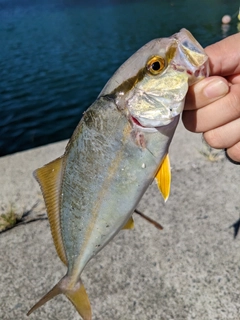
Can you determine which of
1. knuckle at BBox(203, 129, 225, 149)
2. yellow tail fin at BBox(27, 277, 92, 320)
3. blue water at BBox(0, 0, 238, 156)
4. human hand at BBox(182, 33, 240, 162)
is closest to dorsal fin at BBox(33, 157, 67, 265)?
yellow tail fin at BBox(27, 277, 92, 320)

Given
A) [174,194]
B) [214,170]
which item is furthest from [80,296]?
[214,170]

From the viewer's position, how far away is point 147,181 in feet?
5.86

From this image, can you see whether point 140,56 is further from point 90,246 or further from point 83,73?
point 83,73

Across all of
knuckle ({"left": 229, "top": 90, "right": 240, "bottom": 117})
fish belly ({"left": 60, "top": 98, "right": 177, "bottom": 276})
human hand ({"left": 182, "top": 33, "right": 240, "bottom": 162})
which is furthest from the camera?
knuckle ({"left": 229, "top": 90, "right": 240, "bottom": 117})

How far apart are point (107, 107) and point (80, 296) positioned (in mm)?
1064

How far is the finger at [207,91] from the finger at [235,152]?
0.47m

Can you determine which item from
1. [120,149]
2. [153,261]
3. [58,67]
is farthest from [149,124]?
[58,67]

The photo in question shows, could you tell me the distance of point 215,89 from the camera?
5.92 feet

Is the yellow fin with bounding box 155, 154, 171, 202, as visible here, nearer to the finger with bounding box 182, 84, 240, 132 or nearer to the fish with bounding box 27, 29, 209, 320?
the fish with bounding box 27, 29, 209, 320

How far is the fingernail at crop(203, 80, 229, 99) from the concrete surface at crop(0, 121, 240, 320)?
1.60m

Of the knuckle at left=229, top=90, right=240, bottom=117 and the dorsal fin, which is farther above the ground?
the knuckle at left=229, top=90, right=240, bottom=117

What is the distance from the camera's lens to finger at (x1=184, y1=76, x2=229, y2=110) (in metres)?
1.77

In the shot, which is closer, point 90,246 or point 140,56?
point 140,56

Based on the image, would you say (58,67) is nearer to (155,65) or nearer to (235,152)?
(235,152)
